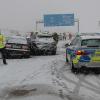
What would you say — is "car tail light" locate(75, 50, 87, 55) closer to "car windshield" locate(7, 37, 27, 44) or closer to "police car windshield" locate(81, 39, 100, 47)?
"police car windshield" locate(81, 39, 100, 47)

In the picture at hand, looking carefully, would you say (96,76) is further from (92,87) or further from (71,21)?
(71,21)

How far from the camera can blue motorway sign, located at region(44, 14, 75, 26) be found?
2611 inches

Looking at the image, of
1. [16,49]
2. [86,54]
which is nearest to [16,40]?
[16,49]

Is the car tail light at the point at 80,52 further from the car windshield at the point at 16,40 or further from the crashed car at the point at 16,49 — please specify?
the car windshield at the point at 16,40

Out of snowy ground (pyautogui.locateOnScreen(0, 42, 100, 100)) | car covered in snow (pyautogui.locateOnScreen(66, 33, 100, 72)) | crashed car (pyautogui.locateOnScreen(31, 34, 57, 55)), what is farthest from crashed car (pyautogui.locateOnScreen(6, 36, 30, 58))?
car covered in snow (pyautogui.locateOnScreen(66, 33, 100, 72))

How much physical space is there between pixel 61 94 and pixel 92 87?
1689 millimetres

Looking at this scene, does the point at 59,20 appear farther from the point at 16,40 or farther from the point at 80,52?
the point at 80,52

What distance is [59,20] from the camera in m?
66.4

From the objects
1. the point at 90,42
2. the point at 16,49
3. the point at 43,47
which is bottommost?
the point at 43,47

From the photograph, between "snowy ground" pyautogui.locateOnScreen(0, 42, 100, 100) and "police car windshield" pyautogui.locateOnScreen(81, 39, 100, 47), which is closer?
"snowy ground" pyautogui.locateOnScreen(0, 42, 100, 100)

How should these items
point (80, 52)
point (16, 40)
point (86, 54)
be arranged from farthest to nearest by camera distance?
point (16, 40)
point (80, 52)
point (86, 54)

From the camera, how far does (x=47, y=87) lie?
1134 cm

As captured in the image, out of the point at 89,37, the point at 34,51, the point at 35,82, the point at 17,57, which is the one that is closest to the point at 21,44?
the point at 17,57

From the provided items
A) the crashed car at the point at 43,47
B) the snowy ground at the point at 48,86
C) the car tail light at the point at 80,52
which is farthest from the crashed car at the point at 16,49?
the car tail light at the point at 80,52
